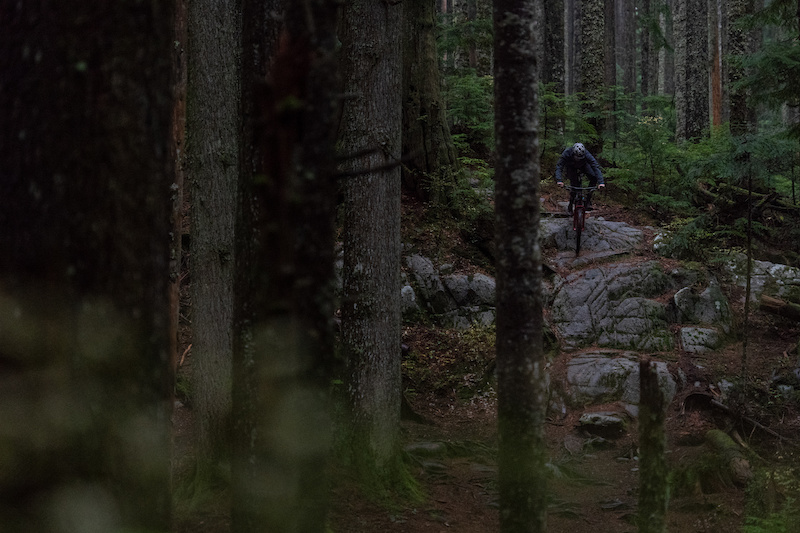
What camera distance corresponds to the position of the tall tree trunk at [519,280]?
394cm

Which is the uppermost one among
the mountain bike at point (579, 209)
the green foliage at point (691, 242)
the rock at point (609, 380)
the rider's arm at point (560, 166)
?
the rider's arm at point (560, 166)

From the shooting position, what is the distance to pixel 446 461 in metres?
Result: 7.66

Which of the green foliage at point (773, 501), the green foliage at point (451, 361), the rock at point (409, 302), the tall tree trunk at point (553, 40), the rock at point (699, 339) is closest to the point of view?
the green foliage at point (773, 501)

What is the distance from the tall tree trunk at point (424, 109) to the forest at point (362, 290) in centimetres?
6

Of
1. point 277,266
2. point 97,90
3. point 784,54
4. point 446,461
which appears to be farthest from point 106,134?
point 784,54

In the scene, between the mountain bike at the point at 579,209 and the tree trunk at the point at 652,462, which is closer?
the tree trunk at the point at 652,462

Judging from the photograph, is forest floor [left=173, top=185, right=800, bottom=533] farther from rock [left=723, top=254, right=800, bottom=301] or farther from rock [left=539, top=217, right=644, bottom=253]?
rock [left=539, top=217, right=644, bottom=253]

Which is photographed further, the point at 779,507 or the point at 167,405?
the point at 779,507

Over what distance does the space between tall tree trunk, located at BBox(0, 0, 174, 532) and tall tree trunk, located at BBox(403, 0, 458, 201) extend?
32.9 feet

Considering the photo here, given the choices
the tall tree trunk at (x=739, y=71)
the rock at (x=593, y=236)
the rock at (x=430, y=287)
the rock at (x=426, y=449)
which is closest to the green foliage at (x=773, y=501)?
the rock at (x=426, y=449)

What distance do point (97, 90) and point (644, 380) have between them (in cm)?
378

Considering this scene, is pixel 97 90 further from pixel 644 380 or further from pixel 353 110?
pixel 353 110

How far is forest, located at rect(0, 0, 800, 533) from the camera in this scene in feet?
6.93

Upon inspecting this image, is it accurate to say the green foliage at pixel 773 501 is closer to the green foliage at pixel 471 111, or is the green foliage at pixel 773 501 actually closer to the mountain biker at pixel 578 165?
the mountain biker at pixel 578 165
